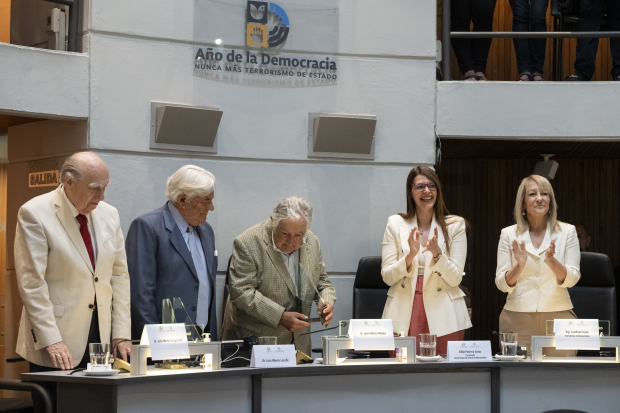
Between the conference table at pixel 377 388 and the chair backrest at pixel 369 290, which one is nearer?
the conference table at pixel 377 388

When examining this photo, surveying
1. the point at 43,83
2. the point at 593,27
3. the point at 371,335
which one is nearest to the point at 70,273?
the point at 371,335

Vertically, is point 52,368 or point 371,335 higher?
point 371,335

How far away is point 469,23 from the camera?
17.2ft

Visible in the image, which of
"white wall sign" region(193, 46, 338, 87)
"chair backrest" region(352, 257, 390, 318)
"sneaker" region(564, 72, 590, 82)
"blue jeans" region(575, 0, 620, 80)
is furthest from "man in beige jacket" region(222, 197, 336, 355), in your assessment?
"blue jeans" region(575, 0, 620, 80)

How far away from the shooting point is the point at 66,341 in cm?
303

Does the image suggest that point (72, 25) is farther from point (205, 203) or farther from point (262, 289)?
point (262, 289)

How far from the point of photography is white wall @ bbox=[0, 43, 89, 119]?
13.0ft

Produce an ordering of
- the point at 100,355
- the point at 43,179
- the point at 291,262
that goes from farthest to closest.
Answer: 1. the point at 43,179
2. the point at 291,262
3. the point at 100,355

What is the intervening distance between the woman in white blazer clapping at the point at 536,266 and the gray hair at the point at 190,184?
1556 mm

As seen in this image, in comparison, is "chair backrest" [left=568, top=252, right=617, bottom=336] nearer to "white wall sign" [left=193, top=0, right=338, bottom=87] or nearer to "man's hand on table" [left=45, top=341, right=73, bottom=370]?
"white wall sign" [left=193, top=0, right=338, bottom=87]

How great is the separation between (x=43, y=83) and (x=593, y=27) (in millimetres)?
3799

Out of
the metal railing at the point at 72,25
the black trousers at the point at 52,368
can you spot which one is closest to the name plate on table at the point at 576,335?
the black trousers at the point at 52,368

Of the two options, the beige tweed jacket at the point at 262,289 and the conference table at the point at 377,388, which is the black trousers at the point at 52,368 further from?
the beige tweed jacket at the point at 262,289

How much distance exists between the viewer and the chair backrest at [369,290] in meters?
4.26
